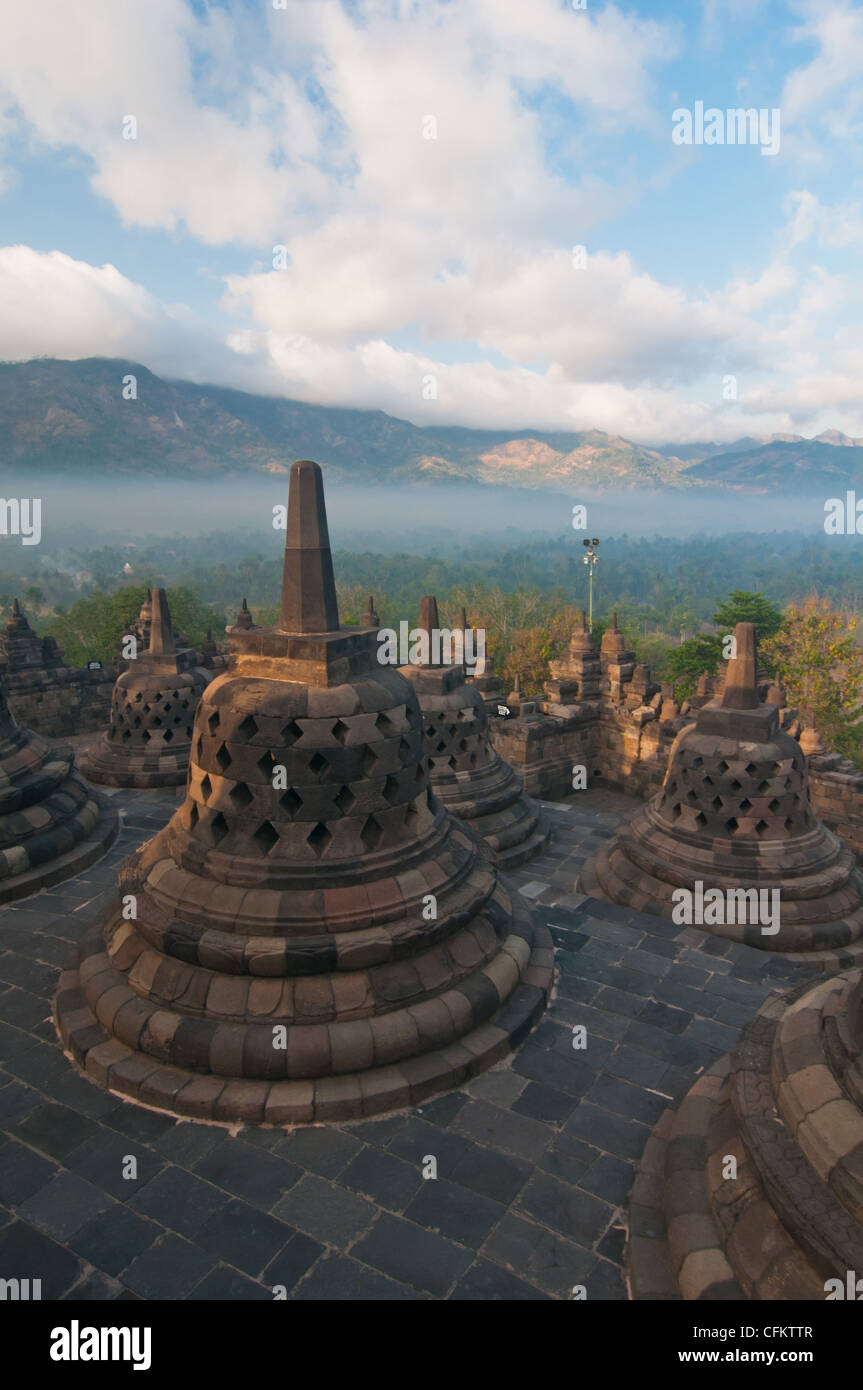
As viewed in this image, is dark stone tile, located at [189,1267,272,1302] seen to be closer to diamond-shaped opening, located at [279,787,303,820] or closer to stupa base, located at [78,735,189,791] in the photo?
diamond-shaped opening, located at [279,787,303,820]

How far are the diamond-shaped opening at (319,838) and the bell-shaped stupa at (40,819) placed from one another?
15.9 feet

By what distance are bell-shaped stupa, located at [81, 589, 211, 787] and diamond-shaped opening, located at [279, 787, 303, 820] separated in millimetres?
9869

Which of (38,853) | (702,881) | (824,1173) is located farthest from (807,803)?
(38,853)

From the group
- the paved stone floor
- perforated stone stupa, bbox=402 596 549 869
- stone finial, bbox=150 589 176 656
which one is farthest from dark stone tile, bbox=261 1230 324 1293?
stone finial, bbox=150 589 176 656

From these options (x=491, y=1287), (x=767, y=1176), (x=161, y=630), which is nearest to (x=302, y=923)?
(x=491, y=1287)

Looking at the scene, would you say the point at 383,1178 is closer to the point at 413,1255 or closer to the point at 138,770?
the point at 413,1255

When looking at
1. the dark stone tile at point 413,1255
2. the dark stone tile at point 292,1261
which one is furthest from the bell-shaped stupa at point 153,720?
the dark stone tile at point 413,1255

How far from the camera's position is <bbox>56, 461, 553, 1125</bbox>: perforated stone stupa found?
5105mm

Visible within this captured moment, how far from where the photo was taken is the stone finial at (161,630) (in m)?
Result: 15.6

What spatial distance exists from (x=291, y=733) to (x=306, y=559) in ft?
4.93

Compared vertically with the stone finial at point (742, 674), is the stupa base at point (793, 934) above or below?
below

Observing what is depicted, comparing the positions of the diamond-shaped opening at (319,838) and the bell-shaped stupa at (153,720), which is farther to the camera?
the bell-shaped stupa at (153,720)

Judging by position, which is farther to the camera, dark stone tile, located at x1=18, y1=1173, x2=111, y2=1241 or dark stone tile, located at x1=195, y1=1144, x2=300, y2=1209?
dark stone tile, located at x1=195, y1=1144, x2=300, y2=1209

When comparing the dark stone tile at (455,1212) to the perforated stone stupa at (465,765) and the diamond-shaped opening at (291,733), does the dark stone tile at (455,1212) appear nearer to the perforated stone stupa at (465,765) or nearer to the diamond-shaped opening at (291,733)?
the diamond-shaped opening at (291,733)
